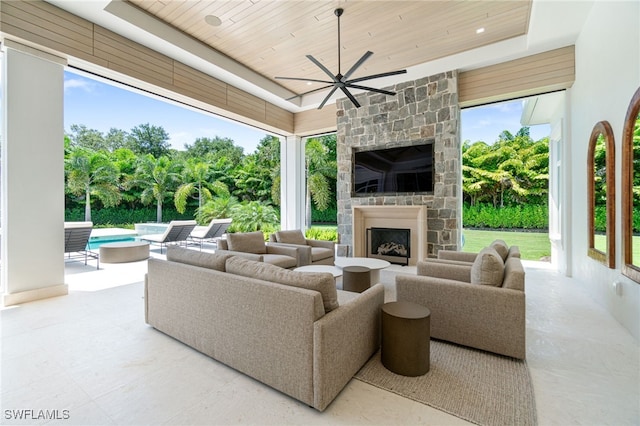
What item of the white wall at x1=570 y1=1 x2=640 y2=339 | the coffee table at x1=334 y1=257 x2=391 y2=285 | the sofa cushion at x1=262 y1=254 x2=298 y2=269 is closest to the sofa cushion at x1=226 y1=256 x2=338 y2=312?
the sofa cushion at x1=262 y1=254 x2=298 y2=269

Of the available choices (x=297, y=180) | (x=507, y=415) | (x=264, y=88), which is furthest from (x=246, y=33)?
(x=507, y=415)

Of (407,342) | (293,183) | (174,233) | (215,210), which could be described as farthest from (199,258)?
(215,210)

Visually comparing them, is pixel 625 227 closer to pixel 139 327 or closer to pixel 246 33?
pixel 139 327

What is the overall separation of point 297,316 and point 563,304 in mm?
3513

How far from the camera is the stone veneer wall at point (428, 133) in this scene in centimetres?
522

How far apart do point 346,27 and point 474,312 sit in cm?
410

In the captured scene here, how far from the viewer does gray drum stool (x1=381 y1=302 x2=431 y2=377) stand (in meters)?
1.94

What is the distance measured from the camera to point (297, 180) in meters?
7.68

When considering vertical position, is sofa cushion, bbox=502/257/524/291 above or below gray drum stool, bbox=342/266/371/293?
above

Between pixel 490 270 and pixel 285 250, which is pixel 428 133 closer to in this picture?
pixel 285 250

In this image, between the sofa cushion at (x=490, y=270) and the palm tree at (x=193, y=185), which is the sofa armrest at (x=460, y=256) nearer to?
the sofa cushion at (x=490, y=270)

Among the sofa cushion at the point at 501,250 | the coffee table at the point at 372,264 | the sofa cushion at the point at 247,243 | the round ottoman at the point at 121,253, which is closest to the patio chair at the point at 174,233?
the round ottoman at the point at 121,253

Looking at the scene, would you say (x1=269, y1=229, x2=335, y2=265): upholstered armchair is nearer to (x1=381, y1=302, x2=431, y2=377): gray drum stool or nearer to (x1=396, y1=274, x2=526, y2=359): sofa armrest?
(x1=396, y1=274, x2=526, y2=359): sofa armrest

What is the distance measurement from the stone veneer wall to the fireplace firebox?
43 centimetres
